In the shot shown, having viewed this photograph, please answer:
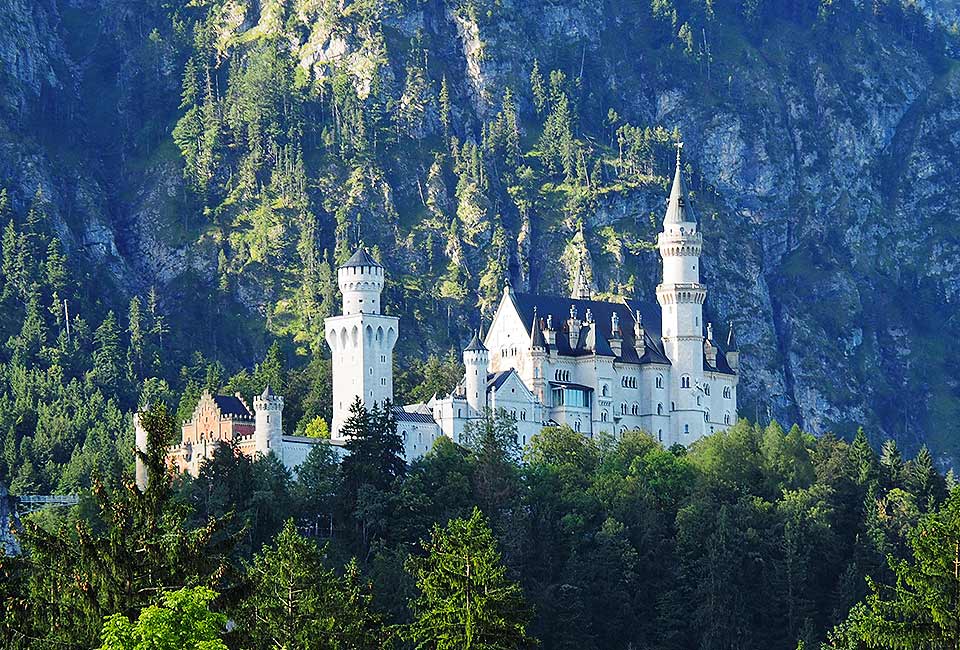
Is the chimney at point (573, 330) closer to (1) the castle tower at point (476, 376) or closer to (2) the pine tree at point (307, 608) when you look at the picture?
(1) the castle tower at point (476, 376)

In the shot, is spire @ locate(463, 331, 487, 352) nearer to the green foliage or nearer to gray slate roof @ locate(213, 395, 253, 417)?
gray slate roof @ locate(213, 395, 253, 417)

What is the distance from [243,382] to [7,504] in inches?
1189

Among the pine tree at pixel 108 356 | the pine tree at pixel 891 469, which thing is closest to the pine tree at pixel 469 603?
the pine tree at pixel 891 469

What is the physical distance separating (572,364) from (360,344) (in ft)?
48.0

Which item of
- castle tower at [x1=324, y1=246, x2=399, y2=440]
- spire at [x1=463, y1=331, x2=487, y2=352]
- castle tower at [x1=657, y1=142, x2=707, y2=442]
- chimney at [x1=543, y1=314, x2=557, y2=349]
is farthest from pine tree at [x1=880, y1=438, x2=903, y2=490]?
castle tower at [x1=324, y1=246, x2=399, y2=440]

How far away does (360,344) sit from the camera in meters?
142

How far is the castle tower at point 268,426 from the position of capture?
133750 millimetres

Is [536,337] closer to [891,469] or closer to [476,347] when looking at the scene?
[476,347]

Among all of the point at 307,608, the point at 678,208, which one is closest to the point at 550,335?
the point at 678,208

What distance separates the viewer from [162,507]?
2389 inches

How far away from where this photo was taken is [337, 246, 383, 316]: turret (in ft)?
469

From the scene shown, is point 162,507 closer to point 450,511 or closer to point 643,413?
point 450,511

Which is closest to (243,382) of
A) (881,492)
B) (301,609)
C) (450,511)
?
(450,511)

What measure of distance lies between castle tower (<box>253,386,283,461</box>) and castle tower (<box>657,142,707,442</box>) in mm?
28684
